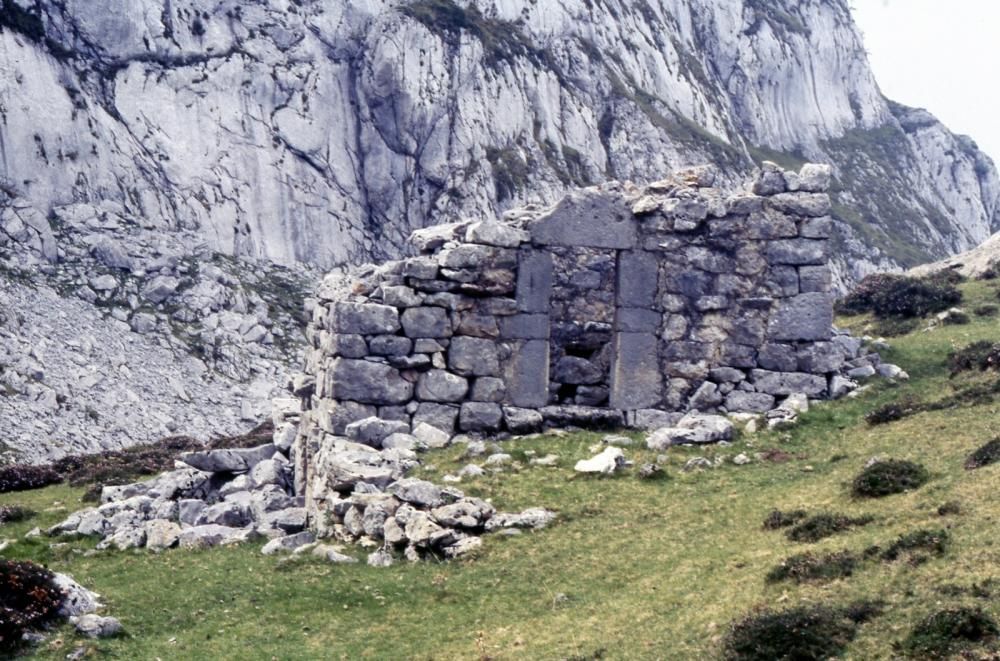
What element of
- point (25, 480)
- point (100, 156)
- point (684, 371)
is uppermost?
point (100, 156)

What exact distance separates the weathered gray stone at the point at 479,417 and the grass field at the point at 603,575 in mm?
2175

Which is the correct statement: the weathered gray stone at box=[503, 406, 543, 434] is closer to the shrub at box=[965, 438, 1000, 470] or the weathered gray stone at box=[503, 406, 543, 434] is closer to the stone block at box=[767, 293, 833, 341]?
the stone block at box=[767, 293, 833, 341]

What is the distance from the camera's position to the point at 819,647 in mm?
12852

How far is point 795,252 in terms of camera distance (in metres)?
28.6

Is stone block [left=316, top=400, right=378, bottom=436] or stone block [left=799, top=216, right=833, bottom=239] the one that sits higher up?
stone block [left=799, top=216, right=833, bottom=239]

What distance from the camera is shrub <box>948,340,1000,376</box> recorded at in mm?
26391

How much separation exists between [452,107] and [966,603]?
77078mm

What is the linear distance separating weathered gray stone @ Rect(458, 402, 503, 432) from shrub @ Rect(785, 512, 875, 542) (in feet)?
33.8

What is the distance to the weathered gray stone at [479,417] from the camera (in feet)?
88.2

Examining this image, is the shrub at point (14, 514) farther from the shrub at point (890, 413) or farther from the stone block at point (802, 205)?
the shrub at point (890, 413)

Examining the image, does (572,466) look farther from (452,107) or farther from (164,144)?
(452,107)

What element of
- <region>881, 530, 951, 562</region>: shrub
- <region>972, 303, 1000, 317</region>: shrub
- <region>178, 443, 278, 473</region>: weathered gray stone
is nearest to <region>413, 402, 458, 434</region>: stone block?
<region>178, 443, 278, 473</region>: weathered gray stone

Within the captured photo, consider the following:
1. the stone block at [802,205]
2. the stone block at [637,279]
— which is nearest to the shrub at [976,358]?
the stone block at [802,205]

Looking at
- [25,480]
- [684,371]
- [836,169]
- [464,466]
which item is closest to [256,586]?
[464,466]
